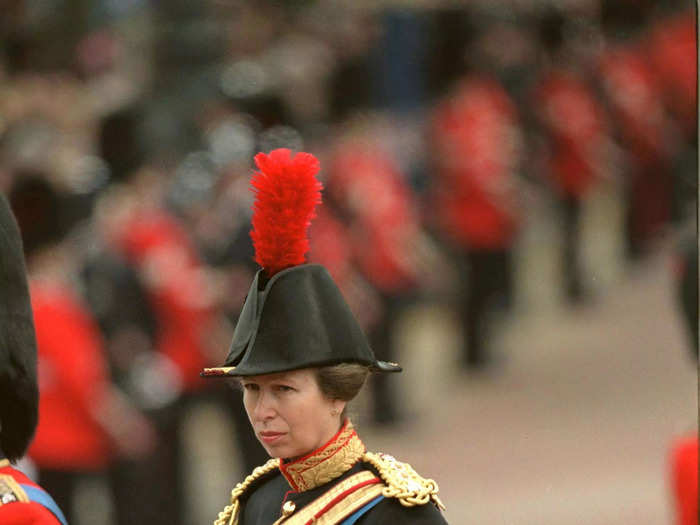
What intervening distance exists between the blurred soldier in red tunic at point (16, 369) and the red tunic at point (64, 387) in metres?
2.16

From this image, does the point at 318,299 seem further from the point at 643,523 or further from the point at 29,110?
the point at 29,110

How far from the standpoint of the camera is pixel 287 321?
248 centimetres

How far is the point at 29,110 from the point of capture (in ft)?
22.2

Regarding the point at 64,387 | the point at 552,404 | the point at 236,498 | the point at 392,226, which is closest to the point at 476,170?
→ the point at 392,226

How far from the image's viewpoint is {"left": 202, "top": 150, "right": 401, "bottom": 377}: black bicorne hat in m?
2.46

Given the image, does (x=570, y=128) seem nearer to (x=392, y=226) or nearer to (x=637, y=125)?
(x=637, y=125)

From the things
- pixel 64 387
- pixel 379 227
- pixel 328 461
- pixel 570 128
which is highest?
pixel 570 128

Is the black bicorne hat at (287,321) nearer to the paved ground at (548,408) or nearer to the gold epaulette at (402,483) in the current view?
the gold epaulette at (402,483)

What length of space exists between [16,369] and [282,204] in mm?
561

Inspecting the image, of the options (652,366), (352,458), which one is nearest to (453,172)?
(652,366)

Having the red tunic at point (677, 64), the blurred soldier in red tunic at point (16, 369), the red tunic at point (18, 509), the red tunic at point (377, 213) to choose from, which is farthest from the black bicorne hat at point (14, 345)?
the red tunic at point (377, 213)

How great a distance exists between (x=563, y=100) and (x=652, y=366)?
1745 millimetres

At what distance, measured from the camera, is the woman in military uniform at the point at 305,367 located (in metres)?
2.47

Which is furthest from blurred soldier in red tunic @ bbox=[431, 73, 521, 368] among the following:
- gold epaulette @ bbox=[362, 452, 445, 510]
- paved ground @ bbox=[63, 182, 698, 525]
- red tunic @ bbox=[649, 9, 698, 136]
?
gold epaulette @ bbox=[362, 452, 445, 510]
